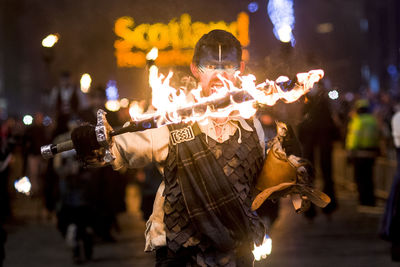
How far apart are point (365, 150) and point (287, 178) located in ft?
32.8

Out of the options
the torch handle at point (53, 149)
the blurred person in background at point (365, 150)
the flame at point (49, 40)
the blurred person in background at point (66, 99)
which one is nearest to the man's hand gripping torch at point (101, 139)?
the torch handle at point (53, 149)

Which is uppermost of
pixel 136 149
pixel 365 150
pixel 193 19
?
pixel 193 19

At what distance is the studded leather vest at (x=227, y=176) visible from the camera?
4176mm

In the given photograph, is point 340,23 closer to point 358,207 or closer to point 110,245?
point 358,207

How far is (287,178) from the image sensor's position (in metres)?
4.38

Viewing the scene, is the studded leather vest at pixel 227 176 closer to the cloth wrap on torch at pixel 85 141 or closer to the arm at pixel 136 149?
the arm at pixel 136 149

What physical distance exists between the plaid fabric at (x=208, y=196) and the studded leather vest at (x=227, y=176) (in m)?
0.05

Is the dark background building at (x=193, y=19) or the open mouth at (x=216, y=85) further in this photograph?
the dark background building at (x=193, y=19)

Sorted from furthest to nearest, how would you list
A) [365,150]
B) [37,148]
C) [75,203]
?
[365,150], [37,148], [75,203]

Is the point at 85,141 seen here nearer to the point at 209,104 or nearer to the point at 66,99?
the point at 209,104

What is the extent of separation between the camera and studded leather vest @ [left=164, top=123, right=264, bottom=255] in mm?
4176

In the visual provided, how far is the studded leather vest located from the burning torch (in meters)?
0.21

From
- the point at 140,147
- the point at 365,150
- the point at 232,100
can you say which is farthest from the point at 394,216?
the point at 232,100

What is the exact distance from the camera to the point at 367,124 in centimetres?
1394
